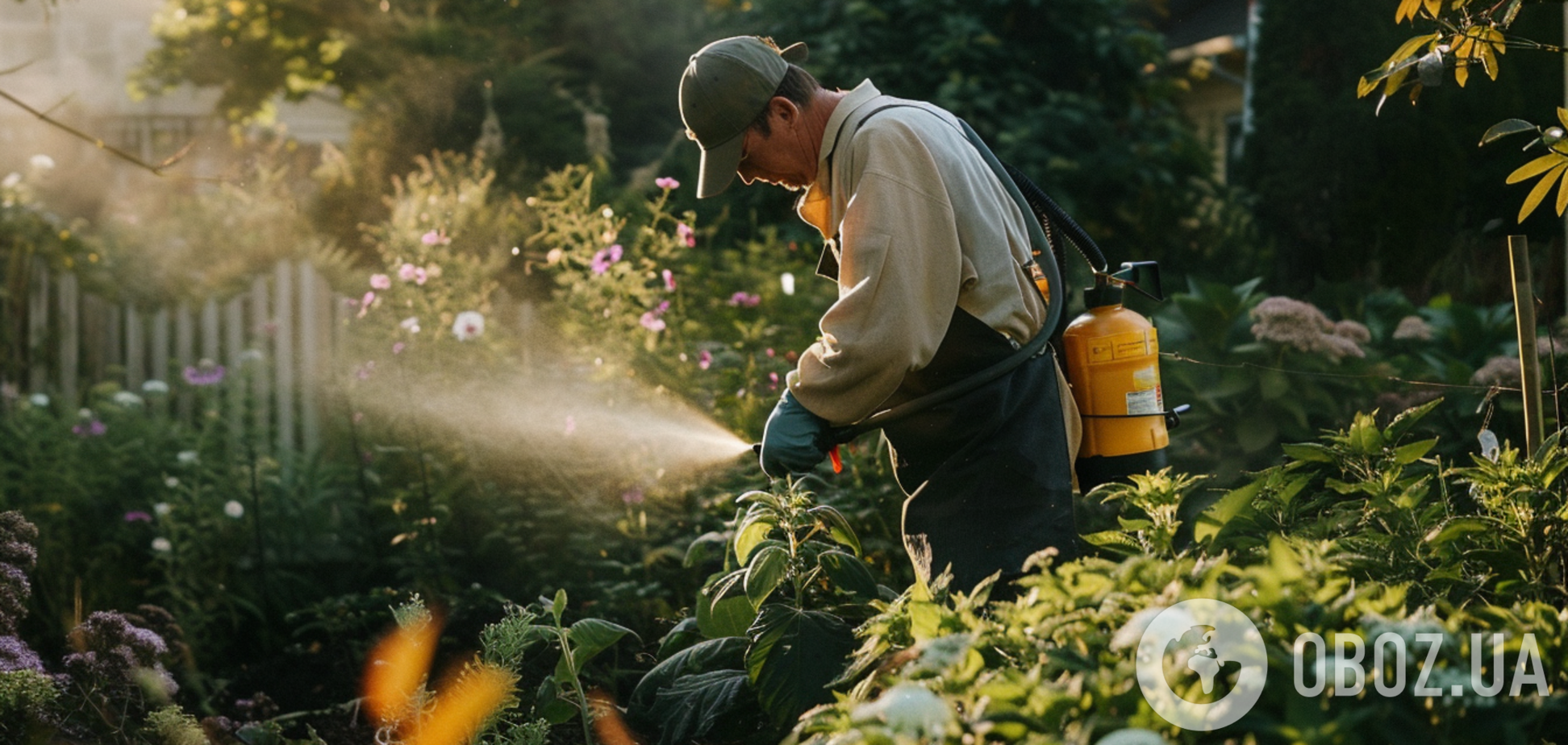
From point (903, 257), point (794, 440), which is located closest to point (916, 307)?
point (903, 257)

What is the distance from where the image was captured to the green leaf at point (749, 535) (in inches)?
111

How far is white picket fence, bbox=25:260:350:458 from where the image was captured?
5.95 m

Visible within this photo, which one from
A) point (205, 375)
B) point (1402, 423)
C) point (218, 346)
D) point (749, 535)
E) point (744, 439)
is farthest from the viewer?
point (218, 346)

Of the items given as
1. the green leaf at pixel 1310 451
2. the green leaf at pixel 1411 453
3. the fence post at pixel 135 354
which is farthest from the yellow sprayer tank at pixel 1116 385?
the fence post at pixel 135 354

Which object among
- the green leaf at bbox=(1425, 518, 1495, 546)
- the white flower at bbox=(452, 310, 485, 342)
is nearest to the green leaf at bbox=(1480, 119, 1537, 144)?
the green leaf at bbox=(1425, 518, 1495, 546)

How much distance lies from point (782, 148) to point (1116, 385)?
0.85 m

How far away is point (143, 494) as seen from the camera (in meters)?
5.11

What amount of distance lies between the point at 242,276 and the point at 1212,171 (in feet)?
21.4

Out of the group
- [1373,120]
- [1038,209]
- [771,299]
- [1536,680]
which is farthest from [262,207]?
[1536,680]

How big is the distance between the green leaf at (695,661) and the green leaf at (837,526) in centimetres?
30

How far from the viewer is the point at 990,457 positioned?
268cm

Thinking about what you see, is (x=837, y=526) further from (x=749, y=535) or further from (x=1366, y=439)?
(x=1366, y=439)

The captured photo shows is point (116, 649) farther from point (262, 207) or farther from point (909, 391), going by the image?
point (262, 207)

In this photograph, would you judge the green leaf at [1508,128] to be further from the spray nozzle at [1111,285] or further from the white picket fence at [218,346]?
the white picket fence at [218,346]
